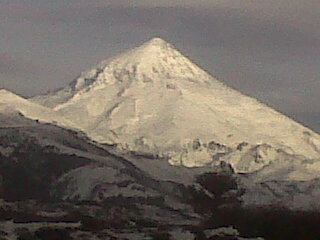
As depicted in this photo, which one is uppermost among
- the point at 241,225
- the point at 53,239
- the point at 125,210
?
the point at 125,210

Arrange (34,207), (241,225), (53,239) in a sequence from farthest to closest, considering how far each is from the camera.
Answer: (34,207)
(241,225)
(53,239)

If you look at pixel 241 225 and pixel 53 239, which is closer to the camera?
pixel 53 239

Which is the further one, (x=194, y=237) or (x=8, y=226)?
(x=8, y=226)

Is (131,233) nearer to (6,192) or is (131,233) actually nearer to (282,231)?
(282,231)

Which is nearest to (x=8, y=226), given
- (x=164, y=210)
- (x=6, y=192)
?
(x=164, y=210)

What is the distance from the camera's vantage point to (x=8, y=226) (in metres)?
99.0

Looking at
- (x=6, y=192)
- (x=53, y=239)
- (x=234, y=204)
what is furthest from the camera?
(x=6, y=192)

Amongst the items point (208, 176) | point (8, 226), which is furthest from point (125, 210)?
point (8, 226)

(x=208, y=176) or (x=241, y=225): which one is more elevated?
(x=208, y=176)

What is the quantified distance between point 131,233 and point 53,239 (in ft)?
36.8

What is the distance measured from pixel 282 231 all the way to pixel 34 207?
67.6 meters

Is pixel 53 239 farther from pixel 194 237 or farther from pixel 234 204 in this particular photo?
pixel 234 204

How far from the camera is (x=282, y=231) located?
327ft

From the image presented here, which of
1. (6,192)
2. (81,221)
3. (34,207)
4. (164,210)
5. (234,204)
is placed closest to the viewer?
(81,221)
